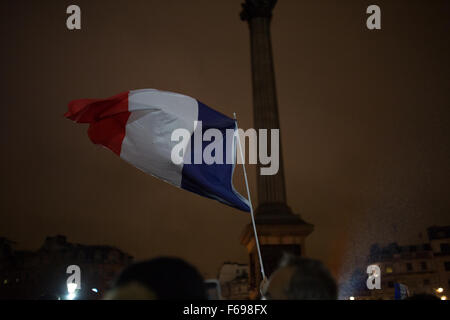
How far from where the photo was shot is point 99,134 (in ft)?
21.8

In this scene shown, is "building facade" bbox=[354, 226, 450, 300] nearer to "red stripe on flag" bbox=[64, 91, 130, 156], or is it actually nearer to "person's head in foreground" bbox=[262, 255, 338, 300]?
"red stripe on flag" bbox=[64, 91, 130, 156]

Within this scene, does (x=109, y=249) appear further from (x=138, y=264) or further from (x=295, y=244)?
(x=138, y=264)

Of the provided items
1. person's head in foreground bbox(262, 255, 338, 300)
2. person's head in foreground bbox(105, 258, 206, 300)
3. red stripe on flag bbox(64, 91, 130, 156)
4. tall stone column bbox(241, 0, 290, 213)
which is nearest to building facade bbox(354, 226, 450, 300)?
tall stone column bbox(241, 0, 290, 213)

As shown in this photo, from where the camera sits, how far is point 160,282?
134cm

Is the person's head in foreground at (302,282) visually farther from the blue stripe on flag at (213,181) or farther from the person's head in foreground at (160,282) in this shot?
the blue stripe on flag at (213,181)

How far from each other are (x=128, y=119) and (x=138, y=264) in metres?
5.35

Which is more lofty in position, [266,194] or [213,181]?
[266,194]

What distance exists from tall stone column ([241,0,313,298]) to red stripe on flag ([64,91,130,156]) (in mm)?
10151

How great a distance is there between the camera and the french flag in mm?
6152

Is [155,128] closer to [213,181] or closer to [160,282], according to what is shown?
[213,181]

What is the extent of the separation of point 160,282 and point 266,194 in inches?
711


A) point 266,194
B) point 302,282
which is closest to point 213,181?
point 302,282

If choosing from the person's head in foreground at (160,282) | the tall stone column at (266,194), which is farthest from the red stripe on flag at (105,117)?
the tall stone column at (266,194)
